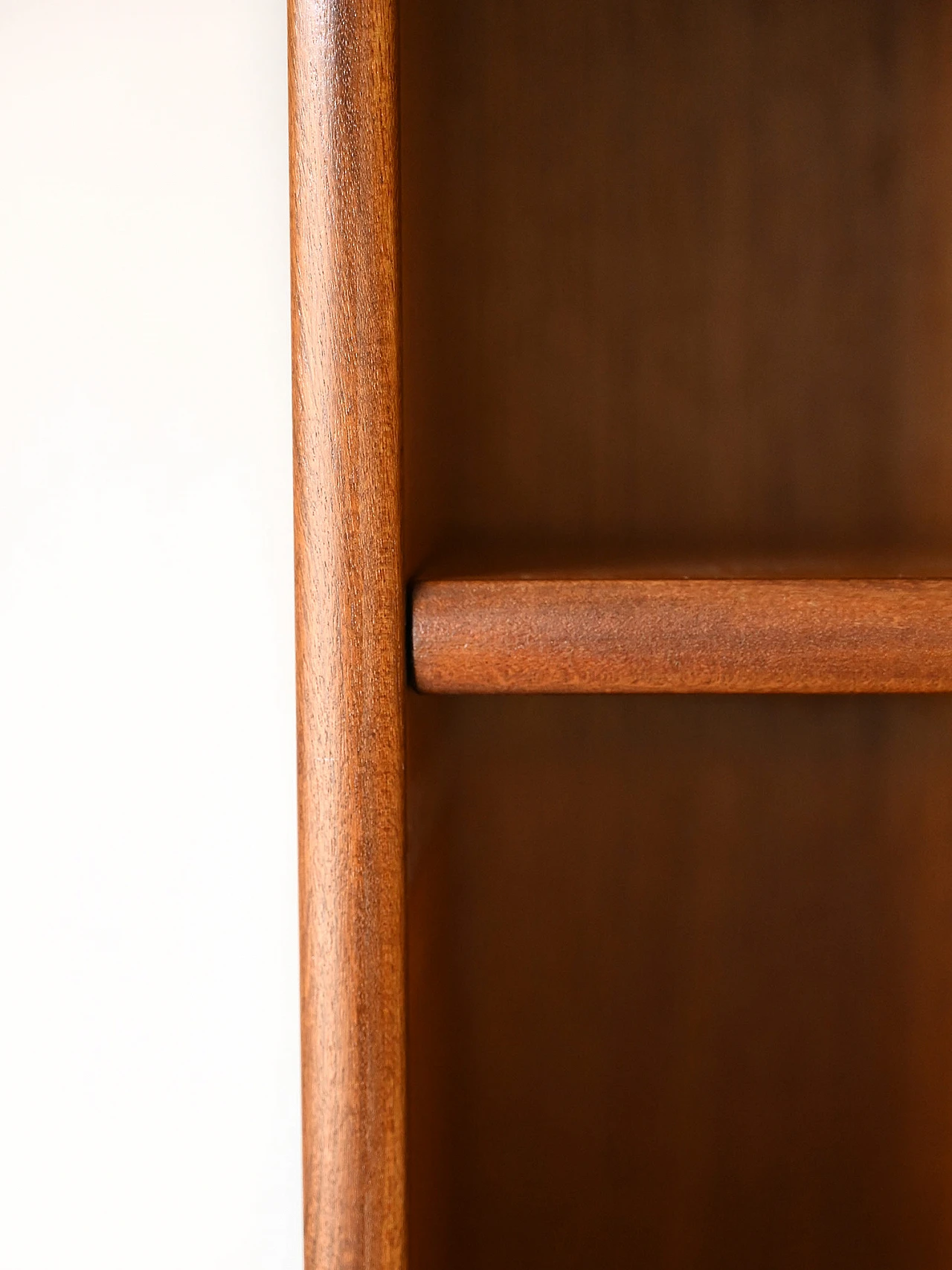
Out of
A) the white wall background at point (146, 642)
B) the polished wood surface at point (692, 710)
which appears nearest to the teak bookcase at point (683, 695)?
the polished wood surface at point (692, 710)

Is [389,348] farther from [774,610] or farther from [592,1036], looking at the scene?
[592,1036]

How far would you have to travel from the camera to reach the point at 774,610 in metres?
0.26

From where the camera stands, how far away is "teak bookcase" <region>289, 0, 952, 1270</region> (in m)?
0.34

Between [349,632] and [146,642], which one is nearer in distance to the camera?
[349,632]

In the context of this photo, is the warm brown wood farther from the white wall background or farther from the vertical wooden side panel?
the white wall background

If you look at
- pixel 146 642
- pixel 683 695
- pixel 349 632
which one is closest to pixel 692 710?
pixel 683 695

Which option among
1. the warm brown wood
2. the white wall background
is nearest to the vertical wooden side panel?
the warm brown wood

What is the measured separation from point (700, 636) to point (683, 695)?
59 millimetres

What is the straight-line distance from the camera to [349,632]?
0.88 ft

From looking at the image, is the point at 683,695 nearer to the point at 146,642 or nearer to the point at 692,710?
the point at 692,710

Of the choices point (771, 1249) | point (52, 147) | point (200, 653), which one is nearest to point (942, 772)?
point (771, 1249)

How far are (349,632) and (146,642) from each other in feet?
0.72

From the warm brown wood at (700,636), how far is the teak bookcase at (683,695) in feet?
0.12

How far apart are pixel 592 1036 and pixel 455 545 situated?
0.20 metres
